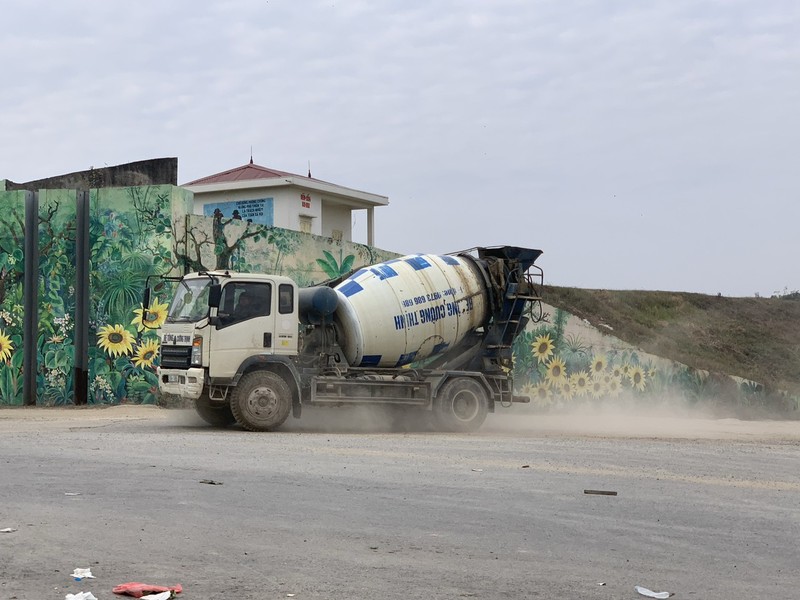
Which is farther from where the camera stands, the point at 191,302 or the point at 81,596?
the point at 191,302

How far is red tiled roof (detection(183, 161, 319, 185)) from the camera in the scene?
35281mm

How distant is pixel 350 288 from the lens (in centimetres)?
1845

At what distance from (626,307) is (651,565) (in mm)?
28712

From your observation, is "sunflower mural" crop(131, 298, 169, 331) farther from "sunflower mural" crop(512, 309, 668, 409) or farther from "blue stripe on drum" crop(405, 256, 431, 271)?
"sunflower mural" crop(512, 309, 668, 409)

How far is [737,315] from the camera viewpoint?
39.1 m

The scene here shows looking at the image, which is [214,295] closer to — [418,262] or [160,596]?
[418,262]

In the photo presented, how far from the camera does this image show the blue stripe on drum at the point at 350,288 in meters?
18.4

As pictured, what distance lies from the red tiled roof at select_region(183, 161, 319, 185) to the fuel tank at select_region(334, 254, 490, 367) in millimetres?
16313

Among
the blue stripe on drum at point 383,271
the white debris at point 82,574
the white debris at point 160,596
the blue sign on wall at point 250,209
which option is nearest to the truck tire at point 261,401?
the blue stripe on drum at point 383,271

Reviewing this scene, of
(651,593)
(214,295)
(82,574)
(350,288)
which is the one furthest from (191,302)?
(651,593)

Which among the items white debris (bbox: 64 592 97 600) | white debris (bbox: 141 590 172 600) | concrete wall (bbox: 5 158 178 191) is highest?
concrete wall (bbox: 5 158 178 191)

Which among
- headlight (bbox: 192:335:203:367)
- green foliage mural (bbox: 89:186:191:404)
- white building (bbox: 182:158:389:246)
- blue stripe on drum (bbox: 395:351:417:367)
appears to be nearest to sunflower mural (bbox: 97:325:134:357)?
green foliage mural (bbox: 89:186:191:404)

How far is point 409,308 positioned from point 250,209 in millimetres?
17594

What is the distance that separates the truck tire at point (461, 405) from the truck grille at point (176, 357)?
4.63m
